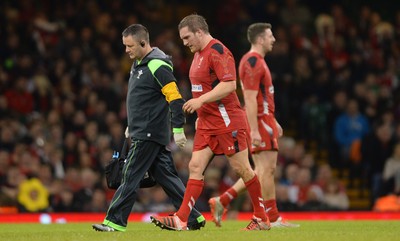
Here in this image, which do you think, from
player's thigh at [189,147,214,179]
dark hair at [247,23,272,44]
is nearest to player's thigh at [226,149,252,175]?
player's thigh at [189,147,214,179]

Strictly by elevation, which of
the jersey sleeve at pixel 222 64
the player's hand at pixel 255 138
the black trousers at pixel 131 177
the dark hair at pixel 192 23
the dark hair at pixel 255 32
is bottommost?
the black trousers at pixel 131 177

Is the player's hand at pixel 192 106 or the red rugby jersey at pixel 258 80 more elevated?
the red rugby jersey at pixel 258 80

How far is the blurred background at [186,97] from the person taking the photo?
19.4m

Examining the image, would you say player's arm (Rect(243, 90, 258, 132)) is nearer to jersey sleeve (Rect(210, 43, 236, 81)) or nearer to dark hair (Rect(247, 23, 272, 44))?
dark hair (Rect(247, 23, 272, 44))

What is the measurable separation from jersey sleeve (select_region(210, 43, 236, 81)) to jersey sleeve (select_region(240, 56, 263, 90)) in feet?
5.08

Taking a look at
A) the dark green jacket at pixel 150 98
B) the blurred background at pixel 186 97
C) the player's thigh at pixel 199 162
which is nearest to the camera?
the dark green jacket at pixel 150 98

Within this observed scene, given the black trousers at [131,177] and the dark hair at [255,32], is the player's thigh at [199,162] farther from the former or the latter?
the dark hair at [255,32]

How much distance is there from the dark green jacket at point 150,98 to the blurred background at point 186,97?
7457 mm

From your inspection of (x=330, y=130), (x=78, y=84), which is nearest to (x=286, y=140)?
(x=330, y=130)

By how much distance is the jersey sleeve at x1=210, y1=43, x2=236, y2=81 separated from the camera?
35.8ft

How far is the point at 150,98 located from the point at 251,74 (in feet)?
6.65

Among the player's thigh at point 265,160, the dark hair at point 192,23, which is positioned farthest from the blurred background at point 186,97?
the dark hair at point 192,23

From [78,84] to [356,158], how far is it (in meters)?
6.22

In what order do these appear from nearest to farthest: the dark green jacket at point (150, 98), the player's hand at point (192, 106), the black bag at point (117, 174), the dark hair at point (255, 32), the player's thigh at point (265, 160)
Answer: the player's hand at point (192, 106)
the dark green jacket at point (150, 98)
the black bag at point (117, 174)
the player's thigh at point (265, 160)
the dark hair at point (255, 32)
